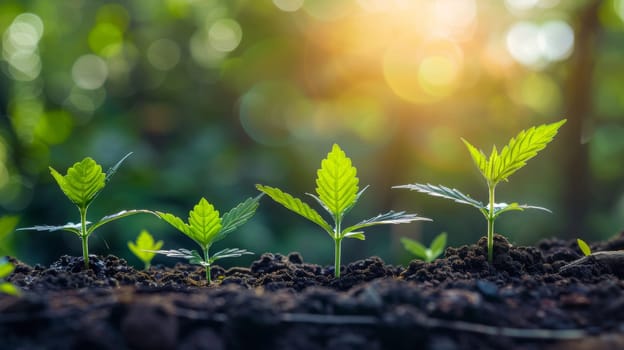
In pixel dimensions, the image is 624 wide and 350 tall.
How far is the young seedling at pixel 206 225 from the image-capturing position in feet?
4.91

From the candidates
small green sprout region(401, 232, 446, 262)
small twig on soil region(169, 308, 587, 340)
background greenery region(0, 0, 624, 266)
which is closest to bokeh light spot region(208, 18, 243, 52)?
background greenery region(0, 0, 624, 266)

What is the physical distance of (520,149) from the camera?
1465mm

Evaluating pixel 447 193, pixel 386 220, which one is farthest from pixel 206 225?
pixel 447 193

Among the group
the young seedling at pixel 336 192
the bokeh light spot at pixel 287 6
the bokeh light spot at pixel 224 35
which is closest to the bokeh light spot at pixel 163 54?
the bokeh light spot at pixel 224 35

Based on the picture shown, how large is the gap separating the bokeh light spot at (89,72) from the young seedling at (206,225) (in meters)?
8.63

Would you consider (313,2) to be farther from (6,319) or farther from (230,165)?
(6,319)

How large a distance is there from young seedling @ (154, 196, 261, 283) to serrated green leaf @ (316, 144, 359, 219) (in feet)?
0.70

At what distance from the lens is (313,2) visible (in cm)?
898

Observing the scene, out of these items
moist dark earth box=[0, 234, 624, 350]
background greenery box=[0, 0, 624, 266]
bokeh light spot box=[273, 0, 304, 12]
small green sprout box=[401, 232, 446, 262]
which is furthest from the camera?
bokeh light spot box=[273, 0, 304, 12]

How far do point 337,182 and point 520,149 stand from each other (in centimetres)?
50

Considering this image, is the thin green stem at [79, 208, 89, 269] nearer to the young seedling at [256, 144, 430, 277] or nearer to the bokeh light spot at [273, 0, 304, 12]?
the young seedling at [256, 144, 430, 277]

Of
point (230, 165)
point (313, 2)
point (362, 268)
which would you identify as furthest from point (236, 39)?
point (362, 268)

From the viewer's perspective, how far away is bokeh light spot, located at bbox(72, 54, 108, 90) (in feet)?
31.0

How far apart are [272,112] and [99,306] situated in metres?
8.00
